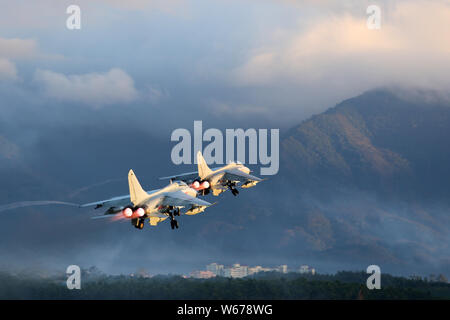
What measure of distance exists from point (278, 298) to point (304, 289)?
12.4 m

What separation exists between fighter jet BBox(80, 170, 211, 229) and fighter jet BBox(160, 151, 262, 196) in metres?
14.2

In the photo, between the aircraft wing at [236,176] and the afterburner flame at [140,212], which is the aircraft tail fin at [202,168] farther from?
the afterburner flame at [140,212]

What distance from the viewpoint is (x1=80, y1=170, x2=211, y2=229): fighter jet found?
93062mm

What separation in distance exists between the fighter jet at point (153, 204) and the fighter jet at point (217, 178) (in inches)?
559

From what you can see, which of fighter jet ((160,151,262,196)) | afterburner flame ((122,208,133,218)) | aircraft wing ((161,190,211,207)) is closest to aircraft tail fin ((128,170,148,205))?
afterburner flame ((122,208,133,218))

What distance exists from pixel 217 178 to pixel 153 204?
27.5m

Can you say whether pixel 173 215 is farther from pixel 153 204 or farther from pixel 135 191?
pixel 135 191

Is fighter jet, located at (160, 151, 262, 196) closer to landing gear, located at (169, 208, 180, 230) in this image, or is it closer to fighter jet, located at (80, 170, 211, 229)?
fighter jet, located at (80, 170, 211, 229)

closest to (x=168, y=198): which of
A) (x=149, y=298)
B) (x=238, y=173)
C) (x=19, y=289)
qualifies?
(x=238, y=173)

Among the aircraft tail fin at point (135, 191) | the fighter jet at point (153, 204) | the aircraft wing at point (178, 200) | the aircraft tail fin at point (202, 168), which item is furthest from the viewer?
the aircraft tail fin at point (202, 168)

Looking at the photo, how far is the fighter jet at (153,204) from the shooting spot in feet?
305

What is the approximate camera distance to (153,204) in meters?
95.4

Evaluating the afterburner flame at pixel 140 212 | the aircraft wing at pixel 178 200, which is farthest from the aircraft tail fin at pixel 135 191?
the aircraft wing at pixel 178 200
